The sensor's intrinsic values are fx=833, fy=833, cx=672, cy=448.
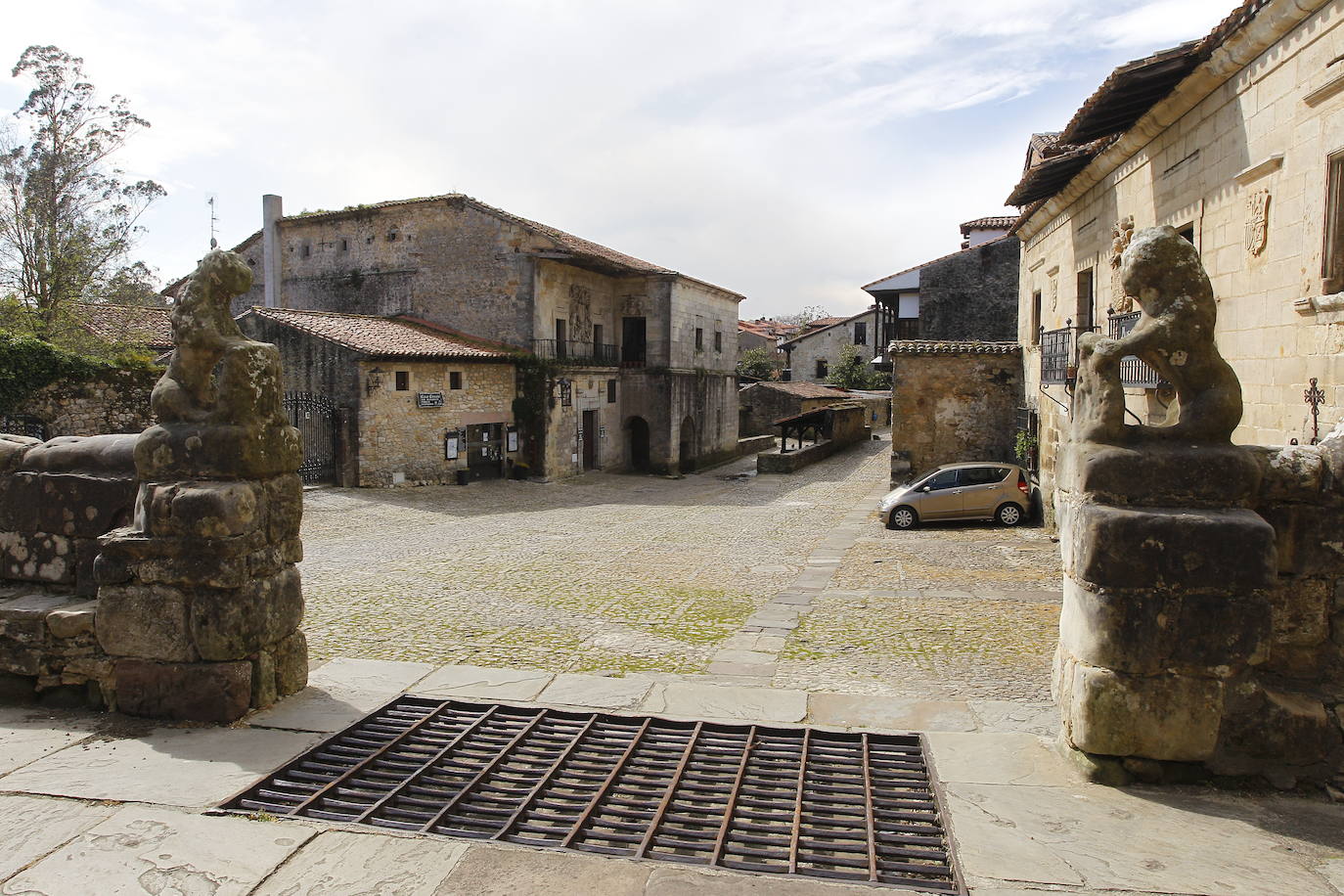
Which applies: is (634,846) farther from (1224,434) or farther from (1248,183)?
(1248,183)

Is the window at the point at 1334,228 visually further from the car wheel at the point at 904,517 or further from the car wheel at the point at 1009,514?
the car wheel at the point at 904,517

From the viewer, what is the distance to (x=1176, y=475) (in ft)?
13.6

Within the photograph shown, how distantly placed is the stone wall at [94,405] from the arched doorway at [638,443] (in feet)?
49.7

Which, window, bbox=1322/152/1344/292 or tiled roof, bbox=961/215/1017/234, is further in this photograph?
tiled roof, bbox=961/215/1017/234

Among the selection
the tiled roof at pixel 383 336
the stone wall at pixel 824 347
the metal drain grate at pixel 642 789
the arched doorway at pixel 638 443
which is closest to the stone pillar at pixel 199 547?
the metal drain grate at pixel 642 789

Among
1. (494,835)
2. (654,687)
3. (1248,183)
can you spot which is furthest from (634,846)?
(1248,183)

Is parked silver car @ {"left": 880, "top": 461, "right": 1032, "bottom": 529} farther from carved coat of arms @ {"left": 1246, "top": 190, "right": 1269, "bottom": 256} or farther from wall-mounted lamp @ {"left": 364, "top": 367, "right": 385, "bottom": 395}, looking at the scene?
wall-mounted lamp @ {"left": 364, "top": 367, "right": 385, "bottom": 395}

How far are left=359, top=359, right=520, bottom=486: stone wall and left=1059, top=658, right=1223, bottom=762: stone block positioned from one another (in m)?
18.2

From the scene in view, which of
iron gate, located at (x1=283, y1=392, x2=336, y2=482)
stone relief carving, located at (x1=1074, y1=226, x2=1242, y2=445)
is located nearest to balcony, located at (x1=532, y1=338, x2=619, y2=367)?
iron gate, located at (x1=283, y1=392, x2=336, y2=482)

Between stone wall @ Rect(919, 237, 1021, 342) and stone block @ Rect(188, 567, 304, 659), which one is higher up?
stone wall @ Rect(919, 237, 1021, 342)

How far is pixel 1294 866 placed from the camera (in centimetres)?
344

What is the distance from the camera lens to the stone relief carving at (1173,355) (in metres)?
4.21

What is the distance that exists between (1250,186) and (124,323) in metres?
25.7

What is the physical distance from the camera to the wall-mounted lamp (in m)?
19.7
